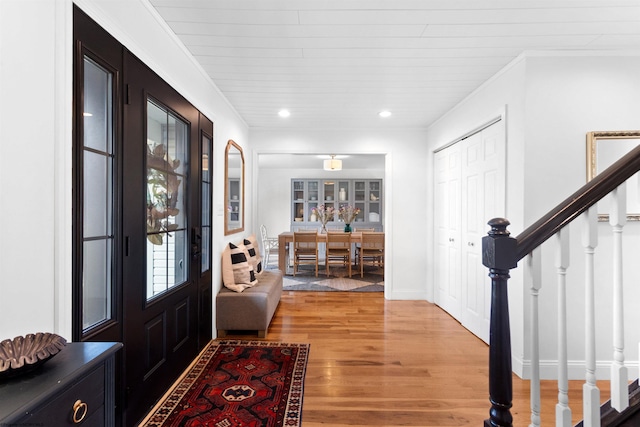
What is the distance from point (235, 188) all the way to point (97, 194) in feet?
8.06

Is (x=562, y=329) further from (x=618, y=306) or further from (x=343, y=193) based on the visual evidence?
(x=343, y=193)

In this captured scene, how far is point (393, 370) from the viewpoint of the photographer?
98.5 inches

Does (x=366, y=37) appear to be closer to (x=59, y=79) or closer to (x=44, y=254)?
(x=59, y=79)

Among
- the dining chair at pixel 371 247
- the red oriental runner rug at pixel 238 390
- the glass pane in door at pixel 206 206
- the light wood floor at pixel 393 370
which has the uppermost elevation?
the glass pane in door at pixel 206 206

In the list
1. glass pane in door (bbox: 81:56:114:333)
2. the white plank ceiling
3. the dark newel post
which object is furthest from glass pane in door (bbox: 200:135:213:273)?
the dark newel post

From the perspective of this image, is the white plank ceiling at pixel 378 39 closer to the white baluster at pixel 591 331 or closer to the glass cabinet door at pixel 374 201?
the white baluster at pixel 591 331

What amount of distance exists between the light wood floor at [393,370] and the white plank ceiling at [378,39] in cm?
243

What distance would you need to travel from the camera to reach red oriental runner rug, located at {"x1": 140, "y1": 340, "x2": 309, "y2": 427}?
189cm

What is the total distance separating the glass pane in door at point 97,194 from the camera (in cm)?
142

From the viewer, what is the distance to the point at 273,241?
7.44 meters

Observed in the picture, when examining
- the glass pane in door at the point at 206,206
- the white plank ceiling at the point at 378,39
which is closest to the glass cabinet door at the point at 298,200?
the white plank ceiling at the point at 378,39

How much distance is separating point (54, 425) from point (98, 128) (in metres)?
1.23

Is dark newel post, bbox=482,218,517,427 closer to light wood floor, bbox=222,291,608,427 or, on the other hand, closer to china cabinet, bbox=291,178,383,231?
light wood floor, bbox=222,291,608,427

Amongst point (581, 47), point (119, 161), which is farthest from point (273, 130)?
point (581, 47)
